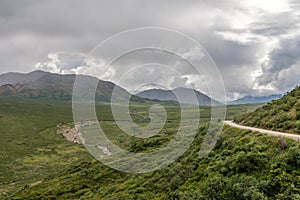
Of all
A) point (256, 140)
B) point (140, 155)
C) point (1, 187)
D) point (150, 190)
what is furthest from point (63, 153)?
point (256, 140)

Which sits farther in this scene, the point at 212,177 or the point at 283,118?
the point at 283,118

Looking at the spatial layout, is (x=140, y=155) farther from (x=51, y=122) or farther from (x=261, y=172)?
(x=51, y=122)

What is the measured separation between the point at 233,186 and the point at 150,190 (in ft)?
37.1

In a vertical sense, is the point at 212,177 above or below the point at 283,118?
below

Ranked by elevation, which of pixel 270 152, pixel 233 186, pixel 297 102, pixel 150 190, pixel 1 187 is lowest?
pixel 1 187

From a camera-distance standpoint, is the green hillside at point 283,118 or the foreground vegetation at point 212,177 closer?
the foreground vegetation at point 212,177

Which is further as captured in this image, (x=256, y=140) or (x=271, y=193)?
(x=256, y=140)

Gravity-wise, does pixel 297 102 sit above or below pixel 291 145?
above

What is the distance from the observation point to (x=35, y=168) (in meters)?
83.9

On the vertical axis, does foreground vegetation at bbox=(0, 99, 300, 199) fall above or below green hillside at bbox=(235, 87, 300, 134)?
below

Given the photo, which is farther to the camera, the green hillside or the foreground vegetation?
the green hillside

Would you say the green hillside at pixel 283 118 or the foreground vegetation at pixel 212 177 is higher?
the green hillside at pixel 283 118

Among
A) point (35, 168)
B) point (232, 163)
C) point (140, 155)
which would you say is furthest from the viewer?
point (35, 168)

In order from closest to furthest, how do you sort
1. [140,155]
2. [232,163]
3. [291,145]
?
1. [291,145]
2. [232,163]
3. [140,155]
